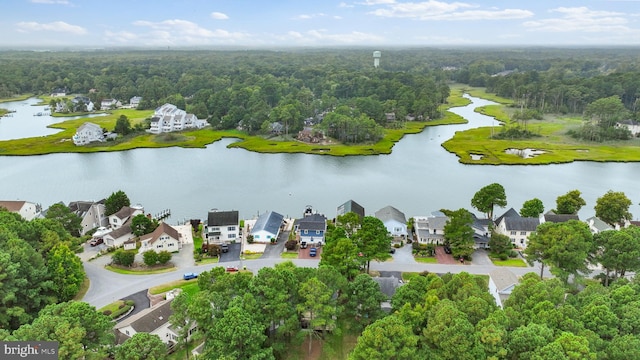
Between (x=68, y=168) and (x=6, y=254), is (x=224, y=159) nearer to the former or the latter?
(x=68, y=168)

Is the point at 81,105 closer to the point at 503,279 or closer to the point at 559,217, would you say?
the point at 559,217

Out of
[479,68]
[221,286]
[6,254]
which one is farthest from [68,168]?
[479,68]

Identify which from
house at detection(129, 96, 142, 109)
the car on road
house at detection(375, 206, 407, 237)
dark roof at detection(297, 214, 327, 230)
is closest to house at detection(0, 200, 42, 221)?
the car on road

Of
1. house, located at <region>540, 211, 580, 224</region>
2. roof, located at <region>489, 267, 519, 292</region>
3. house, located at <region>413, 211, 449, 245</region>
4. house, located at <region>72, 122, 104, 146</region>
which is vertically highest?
house, located at <region>72, 122, 104, 146</region>

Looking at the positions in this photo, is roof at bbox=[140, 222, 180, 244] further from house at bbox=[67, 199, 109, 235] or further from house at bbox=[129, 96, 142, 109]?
house at bbox=[129, 96, 142, 109]

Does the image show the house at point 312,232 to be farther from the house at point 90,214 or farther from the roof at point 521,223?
the house at point 90,214
